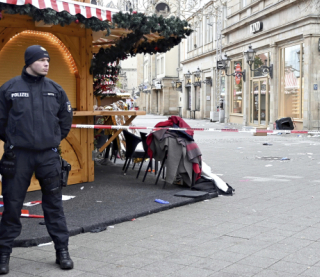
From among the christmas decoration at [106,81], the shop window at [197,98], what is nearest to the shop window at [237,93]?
the shop window at [197,98]

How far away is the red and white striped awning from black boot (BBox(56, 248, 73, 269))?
3.28 metres

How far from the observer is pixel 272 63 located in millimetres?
23562

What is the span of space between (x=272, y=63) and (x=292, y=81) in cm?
184

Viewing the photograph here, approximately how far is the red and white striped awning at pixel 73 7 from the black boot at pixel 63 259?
10.8 ft

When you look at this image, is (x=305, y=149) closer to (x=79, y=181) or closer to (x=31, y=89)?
(x=79, y=181)

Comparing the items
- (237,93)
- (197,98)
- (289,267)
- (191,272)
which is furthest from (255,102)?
(191,272)

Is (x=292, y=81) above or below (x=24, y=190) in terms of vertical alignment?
above

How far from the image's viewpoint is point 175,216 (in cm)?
637

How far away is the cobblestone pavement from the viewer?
4.35 metres

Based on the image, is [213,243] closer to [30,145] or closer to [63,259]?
[63,259]

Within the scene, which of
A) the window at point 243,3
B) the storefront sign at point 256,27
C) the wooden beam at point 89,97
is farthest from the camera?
the window at point 243,3

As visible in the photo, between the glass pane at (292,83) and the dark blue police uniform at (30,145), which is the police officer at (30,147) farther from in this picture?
the glass pane at (292,83)

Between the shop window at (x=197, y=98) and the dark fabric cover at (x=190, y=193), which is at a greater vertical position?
the shop window at (x=197, y=98)

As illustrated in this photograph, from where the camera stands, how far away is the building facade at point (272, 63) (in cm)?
2022
